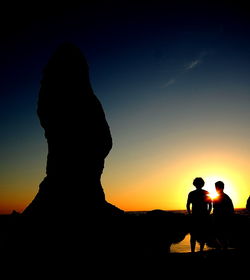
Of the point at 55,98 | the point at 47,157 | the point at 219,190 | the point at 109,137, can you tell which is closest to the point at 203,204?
the point at 219,190

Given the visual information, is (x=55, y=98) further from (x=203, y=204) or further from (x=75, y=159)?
(x=203, y=204)

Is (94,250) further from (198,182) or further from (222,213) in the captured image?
(222,213)

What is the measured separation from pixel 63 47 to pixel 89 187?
9.00 m

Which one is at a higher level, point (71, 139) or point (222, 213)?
A: point (71, 139)

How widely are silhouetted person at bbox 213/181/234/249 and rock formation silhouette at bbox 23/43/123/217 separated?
4633 mm

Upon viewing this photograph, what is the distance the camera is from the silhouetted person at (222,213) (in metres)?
9.36

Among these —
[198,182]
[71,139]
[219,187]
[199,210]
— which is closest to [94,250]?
[199,210]

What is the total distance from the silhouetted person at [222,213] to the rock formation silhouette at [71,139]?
4.63m

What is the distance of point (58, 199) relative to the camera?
1124cm

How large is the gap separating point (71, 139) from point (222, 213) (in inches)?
324

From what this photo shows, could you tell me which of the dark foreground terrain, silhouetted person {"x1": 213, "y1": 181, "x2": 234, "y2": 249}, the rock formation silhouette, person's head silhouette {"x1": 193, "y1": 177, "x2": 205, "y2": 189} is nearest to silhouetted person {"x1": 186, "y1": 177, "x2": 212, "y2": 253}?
person's head silhouette {"x1": 193, "y1": 177, "x2": 205, "y2": 189}

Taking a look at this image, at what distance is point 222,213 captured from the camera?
9445 millimetres

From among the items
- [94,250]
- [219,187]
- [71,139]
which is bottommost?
[94,250]

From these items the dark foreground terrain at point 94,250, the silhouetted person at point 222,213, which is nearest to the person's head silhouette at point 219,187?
the silhouetted person at point 222,213
